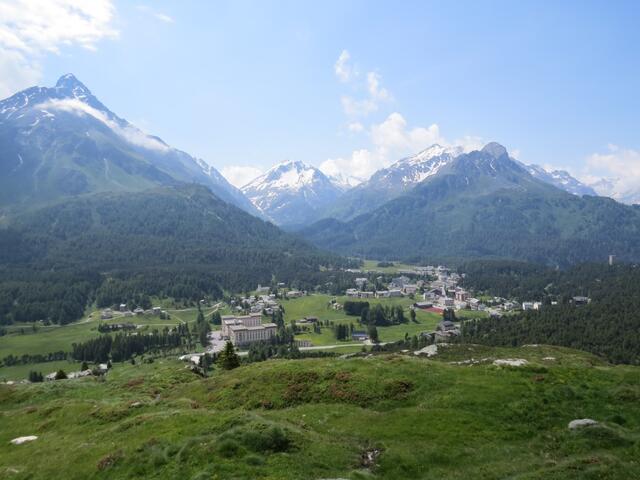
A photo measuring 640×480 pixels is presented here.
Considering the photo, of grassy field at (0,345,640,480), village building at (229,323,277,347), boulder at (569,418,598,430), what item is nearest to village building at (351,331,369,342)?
village building at (229,323,277,347)

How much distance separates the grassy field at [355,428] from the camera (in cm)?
2909

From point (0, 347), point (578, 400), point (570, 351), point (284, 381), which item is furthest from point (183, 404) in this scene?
point (0, 347)

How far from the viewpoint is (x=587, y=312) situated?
174250 millimetres

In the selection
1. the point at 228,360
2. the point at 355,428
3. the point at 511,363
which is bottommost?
the point at 228,360

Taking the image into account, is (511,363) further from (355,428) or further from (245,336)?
(245,336)

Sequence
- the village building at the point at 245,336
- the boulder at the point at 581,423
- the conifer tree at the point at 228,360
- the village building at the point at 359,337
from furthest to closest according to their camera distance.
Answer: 1. the village building at the point at 245,336
2. the village building at the point at 359,337
3. the conifer tree at the point at 228,360
4. the boulder at the point at 581,423

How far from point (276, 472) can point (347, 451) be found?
7.11 meters

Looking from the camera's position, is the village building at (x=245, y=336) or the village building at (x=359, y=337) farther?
the village building at (x=245, y=336)

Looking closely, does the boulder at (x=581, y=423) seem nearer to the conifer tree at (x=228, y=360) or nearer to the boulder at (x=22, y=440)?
the boulder at (x=22, y=440)

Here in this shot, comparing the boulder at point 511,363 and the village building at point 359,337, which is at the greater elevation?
the boulder at point 511,363

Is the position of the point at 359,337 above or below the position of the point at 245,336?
below

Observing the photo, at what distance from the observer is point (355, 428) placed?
126 ft

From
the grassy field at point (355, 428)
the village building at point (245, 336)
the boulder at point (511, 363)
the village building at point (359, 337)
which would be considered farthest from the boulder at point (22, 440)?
the village building at point (359, 337)

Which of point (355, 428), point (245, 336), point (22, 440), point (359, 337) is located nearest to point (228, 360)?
point (22, 440)
